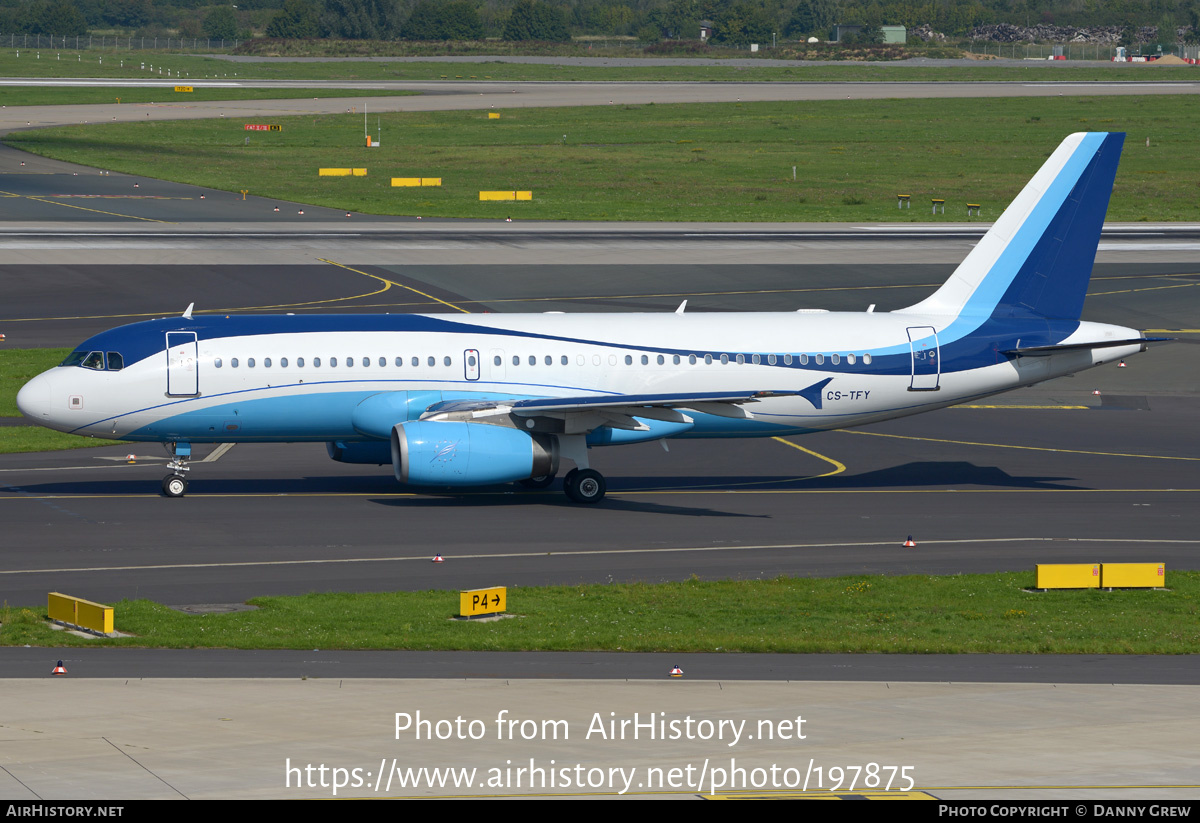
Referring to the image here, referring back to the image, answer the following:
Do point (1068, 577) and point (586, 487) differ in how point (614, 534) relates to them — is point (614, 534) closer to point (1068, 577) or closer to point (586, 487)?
point (586, 487)

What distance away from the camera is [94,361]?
128ft

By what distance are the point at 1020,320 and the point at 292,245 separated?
53.4 metres

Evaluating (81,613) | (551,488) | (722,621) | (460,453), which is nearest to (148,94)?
(551,488)

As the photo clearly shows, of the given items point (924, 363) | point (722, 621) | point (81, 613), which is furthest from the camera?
point (924, 363)

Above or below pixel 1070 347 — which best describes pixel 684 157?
above

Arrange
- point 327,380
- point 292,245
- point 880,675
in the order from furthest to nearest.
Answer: point 292,245, point 327,380, point 880,675

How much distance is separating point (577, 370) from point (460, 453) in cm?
471

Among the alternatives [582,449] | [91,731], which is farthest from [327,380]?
[91,731]

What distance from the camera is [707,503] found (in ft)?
132

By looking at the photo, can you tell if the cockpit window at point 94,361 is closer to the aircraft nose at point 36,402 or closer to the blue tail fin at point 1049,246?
the aircraft nose at point 36,402

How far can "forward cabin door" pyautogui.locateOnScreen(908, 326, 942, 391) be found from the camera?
41125 mm

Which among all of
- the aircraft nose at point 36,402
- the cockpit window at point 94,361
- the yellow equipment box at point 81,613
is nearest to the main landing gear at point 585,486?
the cockpit window at point 94,361

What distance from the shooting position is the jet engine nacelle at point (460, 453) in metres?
37.1
